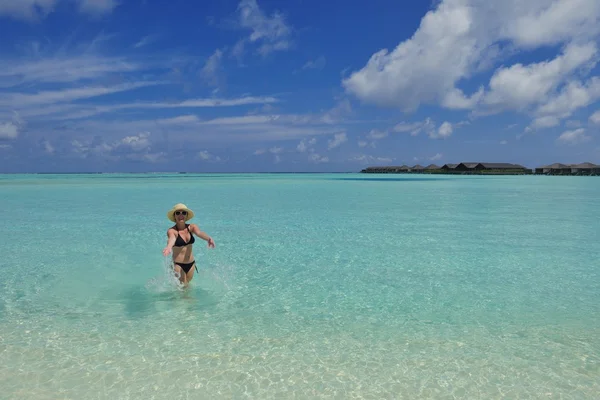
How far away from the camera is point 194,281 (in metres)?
7.80

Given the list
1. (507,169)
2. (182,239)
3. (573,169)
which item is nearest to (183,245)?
(182,239)

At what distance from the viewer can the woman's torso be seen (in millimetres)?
6531

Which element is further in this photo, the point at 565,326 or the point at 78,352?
the point at 565,326

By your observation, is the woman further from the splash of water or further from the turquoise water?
the turquoise water

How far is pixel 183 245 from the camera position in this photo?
659cm

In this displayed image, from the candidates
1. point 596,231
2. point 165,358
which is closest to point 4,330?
point 165,358

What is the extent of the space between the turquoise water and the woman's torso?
61cm

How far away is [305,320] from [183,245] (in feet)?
7.25

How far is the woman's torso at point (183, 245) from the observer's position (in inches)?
257

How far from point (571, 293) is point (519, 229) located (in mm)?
7731

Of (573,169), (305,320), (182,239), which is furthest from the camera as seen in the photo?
(573,169)

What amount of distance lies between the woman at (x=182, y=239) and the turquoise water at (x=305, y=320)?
0.40 m

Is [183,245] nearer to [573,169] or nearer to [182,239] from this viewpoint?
[182,239]

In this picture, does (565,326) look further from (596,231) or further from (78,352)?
(596,231)
